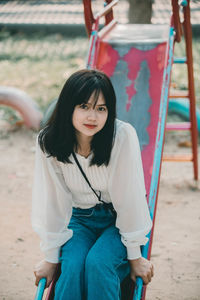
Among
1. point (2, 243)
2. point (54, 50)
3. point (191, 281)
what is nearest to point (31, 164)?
point (2, 243)

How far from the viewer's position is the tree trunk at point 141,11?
5465 mm

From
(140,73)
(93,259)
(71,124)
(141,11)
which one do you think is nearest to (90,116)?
(71,124)

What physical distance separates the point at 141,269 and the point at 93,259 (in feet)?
0.82

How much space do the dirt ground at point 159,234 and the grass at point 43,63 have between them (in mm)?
1626

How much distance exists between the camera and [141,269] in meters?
1.84

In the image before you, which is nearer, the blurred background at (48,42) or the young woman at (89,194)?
the young woman at (89,194)

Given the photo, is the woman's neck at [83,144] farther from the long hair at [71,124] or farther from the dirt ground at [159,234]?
the dirt ground at [159,234]

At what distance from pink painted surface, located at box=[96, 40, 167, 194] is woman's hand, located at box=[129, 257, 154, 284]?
3.58 ft

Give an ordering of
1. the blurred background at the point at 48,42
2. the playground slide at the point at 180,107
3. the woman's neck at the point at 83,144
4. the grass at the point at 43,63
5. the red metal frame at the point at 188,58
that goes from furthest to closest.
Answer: the grass at the point at 43,63 < the blurred background at the point at 48,42 < the playground slide at the point at 180,107 < the red metal frame at the point at 188,58 < the woman's neck at the point at 83,144

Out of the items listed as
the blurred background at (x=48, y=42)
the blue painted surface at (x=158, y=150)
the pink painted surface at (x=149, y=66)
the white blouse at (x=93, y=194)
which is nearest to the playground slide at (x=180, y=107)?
the blurred background at (x=48, y=42)

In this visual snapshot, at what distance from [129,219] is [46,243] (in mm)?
408

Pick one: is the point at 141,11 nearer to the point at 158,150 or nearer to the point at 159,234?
the point at 159,234

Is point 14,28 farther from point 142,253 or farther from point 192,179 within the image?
point 142,253

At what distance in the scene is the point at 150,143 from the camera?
284 centimetres
